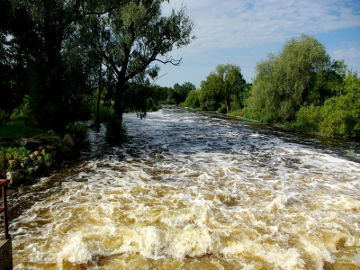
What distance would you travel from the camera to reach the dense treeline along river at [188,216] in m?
5.09

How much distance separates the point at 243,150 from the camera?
15.8 metres

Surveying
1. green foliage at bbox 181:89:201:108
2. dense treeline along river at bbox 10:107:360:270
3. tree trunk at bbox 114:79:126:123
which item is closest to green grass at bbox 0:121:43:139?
dense treeline along river at bbox 10:107:360:270

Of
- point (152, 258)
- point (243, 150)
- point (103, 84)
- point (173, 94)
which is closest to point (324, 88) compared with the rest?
point (243, 150)

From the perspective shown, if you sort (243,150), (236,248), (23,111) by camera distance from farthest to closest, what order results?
(23,111)
(243,150)
(236,248)

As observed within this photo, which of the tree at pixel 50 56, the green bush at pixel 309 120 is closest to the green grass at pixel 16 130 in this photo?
the tree at pixel 50 56

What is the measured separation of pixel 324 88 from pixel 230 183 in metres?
25.1

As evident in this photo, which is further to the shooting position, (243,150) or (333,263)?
(243,150)

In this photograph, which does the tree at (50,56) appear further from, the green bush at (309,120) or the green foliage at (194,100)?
the green foliage at (194,100)

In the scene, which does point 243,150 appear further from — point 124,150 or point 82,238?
point 82,238

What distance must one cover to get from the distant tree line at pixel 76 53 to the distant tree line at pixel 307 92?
579 inches

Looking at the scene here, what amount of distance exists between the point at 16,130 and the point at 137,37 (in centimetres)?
995

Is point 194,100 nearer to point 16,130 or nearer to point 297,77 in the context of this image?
point 297,77

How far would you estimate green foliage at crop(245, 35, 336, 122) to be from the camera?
28.5m

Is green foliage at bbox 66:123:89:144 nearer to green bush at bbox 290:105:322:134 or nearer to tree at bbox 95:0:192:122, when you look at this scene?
tree at bbox 95:0:192:122
